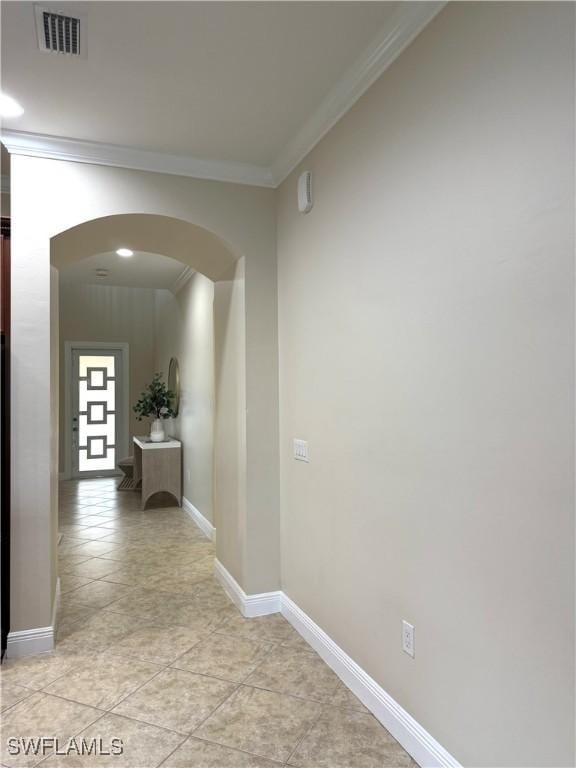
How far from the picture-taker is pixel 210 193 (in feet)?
10.3

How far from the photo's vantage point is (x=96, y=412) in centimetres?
822

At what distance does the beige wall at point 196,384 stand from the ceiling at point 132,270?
0.24 m

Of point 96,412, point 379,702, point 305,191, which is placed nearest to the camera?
point 379,702

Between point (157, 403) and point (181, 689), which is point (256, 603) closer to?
point (181, 689)

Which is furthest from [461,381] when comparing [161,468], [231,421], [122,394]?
[122,394]

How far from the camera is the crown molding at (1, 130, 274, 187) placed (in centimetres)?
272

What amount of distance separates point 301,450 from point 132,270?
12.8ft

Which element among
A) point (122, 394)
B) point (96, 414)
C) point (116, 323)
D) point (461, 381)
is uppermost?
point (116, 323)

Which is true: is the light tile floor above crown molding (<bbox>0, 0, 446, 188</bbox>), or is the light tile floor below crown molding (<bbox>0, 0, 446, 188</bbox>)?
below

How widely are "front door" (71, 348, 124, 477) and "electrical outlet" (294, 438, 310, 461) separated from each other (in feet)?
19.8

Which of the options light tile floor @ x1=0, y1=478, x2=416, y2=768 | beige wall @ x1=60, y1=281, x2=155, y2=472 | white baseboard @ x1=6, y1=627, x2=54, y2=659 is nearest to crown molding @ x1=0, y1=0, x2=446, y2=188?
white baseboard @ x1=6, y1=627, x2=54, y2=659

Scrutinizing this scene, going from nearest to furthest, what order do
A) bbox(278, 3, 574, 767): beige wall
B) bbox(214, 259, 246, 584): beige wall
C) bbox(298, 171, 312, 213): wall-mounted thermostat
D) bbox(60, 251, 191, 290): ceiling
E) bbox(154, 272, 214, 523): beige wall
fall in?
1. bbox(278, 3, 574, 767): beige wall
2. bbox(298, 171, 312, 213): wall-mounted thermostat
3. bbox(214, 259, 246, 584): beige wall
4. bbox(154, 272, 214, 523): beige wall
5. bbox(60, 251, 191, 290): ceiling

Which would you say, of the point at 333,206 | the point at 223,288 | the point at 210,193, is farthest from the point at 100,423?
the point at 333,206

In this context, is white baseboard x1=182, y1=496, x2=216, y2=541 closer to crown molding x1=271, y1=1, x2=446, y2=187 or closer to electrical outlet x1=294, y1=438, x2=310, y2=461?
electrical outlet x1=294, y1=438, x2=310, y2=461
